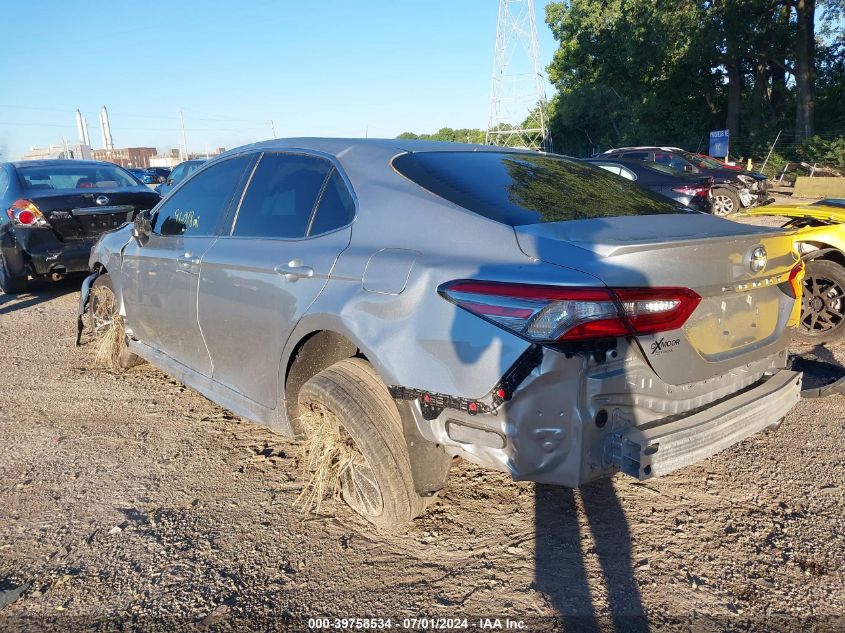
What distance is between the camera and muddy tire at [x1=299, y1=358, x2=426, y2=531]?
269cm

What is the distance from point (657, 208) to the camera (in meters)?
3.23

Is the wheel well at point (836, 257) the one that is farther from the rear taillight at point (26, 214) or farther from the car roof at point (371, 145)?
the rear taillight at point (26, 214)

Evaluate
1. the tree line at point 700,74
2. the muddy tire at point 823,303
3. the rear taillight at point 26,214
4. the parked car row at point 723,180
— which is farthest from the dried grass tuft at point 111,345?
the tree line at point 700,74

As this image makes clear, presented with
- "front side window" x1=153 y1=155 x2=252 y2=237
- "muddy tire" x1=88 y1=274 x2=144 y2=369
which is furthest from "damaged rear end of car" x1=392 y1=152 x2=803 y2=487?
"muddy tire" x1=88 y1=274 x2=144 y2=369

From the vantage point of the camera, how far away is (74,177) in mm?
8508

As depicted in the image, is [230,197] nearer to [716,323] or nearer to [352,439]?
[352,439]

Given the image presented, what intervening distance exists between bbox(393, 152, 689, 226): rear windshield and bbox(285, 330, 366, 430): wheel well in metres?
0.83

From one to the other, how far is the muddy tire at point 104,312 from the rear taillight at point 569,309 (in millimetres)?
3767

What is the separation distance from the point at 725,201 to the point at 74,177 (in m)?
14.1

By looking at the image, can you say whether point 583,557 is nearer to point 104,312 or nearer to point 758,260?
point 758,260

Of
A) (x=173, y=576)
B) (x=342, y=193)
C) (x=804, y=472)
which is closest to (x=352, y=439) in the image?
(x=173, y=576)

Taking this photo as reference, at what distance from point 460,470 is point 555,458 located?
1365 mm

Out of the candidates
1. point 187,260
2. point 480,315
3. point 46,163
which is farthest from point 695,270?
point 46,163

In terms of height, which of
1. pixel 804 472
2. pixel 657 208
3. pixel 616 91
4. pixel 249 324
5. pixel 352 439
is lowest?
pixel 804 472
